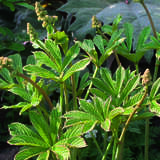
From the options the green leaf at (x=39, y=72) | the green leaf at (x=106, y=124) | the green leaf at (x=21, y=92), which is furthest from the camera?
the green leaf at (x=21, y=92)

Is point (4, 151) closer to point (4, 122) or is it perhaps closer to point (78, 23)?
point (4, 122)

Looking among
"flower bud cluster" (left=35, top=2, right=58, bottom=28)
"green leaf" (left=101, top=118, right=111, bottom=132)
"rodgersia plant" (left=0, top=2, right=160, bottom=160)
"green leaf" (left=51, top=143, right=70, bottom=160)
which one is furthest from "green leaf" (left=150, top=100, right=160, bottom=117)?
"flower bud cluster" (left=35, top=2, right=58, bottom=28)

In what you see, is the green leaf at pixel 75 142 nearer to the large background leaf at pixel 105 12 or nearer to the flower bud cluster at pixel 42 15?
the flower bud cluster at pixel 42 15

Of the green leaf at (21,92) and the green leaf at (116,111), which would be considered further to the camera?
the green leaf at (21,92)

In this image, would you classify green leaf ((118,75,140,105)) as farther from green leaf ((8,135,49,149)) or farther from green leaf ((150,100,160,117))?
green leaf ((8,135,49,149))


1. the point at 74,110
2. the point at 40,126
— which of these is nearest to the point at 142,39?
the point at 74,110

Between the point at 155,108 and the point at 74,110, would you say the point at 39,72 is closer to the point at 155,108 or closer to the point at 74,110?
the point at 74,110

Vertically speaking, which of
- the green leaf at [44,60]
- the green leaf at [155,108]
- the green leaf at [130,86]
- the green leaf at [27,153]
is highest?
the green leaf at [44,60]

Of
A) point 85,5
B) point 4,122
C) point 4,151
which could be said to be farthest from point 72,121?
point 85,5

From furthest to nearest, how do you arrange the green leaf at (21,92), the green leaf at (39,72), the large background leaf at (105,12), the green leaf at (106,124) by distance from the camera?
the large background leaf at (105,12)
the green leaf at (21,92)
the green leaf at (39,72)
the green leaf at (106,124)

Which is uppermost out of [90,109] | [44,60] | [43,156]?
[44,60]

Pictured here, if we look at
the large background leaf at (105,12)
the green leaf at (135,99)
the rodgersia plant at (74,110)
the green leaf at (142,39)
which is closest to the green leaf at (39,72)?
the rodgersia plant at (74,110)
